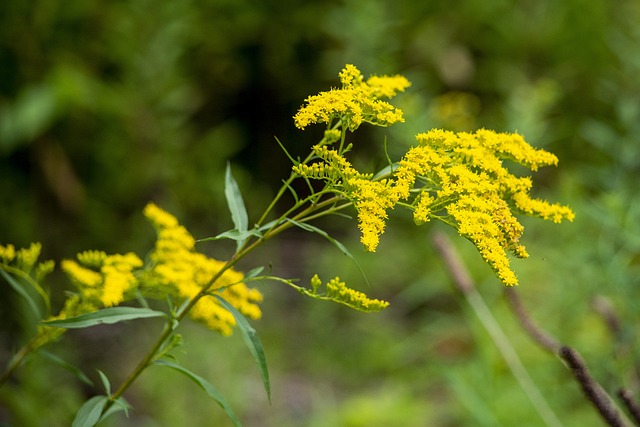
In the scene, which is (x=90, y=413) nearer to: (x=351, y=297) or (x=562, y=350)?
(x=351, y=297)

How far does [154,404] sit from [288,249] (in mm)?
1637

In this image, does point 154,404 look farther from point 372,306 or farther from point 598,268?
point 372,306

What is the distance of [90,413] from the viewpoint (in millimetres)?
1037

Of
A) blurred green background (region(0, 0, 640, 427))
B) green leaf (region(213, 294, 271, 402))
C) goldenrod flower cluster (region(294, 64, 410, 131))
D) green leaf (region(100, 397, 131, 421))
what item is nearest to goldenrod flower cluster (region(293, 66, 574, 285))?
goldenrod flower cluster (region(294, 64, 410, 131))

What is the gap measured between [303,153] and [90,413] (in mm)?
3580

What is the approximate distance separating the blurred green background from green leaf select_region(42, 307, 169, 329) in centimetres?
100

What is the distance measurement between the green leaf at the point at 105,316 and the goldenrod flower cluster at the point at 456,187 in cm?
31

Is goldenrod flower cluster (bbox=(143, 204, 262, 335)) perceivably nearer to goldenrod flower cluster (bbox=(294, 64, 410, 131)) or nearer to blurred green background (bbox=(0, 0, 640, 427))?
goldenrod flower cluster (bbox=(294, 64, 410, 131))

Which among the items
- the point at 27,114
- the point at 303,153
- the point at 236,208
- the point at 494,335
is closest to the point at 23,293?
the point at 236,208

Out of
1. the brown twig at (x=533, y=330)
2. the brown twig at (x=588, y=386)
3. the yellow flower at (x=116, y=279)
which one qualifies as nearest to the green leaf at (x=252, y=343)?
the yellow flower at (x=116, y=279)

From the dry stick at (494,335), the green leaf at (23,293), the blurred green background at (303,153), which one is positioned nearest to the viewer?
the green leaf at (23,293)

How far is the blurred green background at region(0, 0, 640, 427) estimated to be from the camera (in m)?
2.48

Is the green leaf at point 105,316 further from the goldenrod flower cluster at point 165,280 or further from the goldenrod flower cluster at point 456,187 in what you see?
the goldenrod flower cluster at point 456,187

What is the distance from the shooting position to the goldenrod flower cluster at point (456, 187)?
0.95 meters
